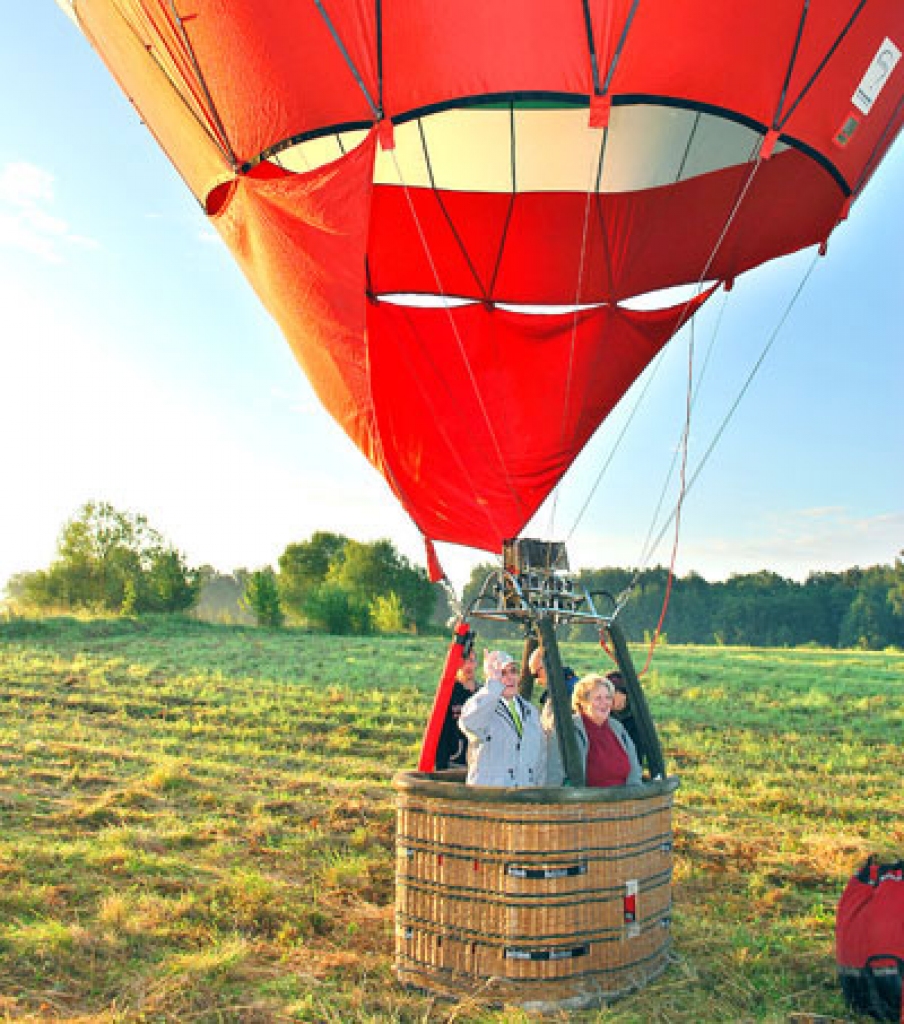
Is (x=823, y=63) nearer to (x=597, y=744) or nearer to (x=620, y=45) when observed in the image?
(x=620, y=45)

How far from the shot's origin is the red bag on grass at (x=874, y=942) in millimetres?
3609

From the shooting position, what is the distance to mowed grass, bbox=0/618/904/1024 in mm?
3928

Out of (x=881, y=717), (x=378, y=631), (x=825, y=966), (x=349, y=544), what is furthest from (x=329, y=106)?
(x=349, y=544)

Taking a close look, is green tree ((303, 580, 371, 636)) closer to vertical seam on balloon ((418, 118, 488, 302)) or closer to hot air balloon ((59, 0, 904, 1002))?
vertical seam on balloon ((418, 118, 488, 302))

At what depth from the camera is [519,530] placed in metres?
5.97

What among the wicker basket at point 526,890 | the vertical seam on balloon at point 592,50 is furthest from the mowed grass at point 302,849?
the vertical seam on balloon at point 592,50

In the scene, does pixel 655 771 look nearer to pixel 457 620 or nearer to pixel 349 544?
pixel 457 620

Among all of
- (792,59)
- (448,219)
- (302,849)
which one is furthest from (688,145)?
(302,849)

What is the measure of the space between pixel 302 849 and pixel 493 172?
431 centimetres

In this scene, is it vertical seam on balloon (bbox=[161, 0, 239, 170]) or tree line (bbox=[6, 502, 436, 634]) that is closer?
vertical seam on balloon (bbox=[161, 0, 239, 170])

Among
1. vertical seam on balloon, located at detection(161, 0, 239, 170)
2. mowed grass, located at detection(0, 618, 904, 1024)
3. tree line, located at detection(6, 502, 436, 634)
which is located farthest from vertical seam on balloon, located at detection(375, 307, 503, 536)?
tree line, located at detection(6, 502, 436, 634)

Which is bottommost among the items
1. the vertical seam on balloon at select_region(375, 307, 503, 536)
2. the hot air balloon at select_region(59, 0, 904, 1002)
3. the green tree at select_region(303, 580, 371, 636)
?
the green tree at select_region(303, 580, 371, 636)

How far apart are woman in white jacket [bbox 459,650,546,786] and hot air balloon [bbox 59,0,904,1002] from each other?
0.22 metres

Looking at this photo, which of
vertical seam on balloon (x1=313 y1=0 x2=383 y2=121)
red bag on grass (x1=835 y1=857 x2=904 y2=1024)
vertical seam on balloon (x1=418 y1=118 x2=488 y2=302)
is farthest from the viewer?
vertical seam on balloon (x1=418 y1=118 x2=488 y2=302)
